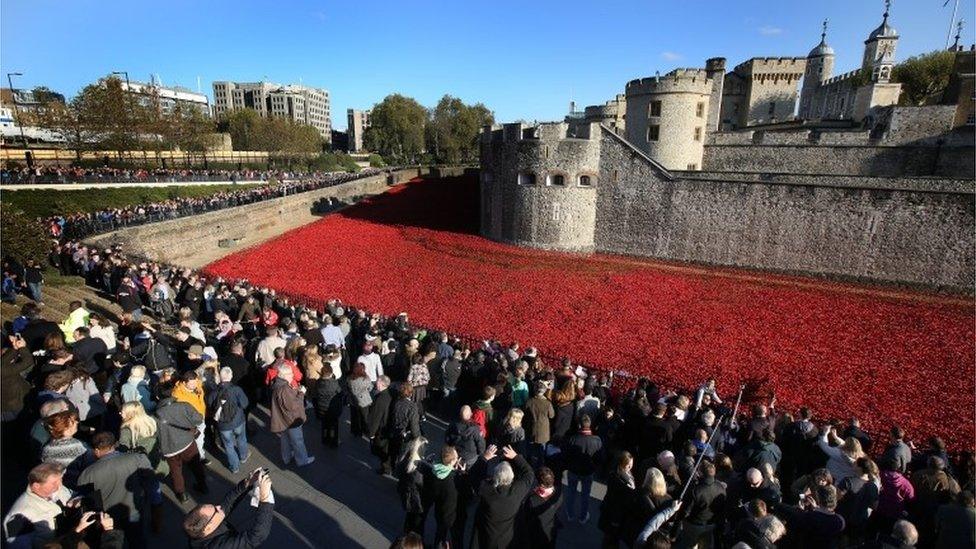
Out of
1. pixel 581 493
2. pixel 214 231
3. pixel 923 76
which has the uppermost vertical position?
pixel 923 76

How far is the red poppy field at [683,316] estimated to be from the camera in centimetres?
1270

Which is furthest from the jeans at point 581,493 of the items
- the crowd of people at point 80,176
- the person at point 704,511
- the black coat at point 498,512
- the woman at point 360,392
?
the crowd of people at point 80,176

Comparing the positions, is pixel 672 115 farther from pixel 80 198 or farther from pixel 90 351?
pixel 80 198

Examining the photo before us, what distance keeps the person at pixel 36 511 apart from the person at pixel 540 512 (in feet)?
14.4

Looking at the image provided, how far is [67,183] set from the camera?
29.4m

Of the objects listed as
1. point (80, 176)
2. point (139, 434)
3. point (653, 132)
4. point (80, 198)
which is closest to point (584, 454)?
point (139, 434)

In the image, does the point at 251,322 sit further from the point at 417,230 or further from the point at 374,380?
the point at 417,230

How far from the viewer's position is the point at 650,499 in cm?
532

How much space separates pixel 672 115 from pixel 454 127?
180ft

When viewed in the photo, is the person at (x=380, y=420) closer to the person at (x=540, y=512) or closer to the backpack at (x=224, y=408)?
the backpack at (x=224, y=408)

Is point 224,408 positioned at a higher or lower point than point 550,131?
lower

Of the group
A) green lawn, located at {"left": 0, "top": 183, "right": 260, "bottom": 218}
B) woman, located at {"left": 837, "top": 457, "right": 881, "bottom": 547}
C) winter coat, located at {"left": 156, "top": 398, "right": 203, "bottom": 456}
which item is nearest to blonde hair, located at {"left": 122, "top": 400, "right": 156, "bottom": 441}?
winter coat, located at {"left": 156, "top": 398, "right": 203, "bottom": 456}

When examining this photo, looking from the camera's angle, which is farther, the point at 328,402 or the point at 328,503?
the point at 328,402

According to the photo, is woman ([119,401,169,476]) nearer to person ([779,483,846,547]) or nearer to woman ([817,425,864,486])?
person ([779,483,846,547])
